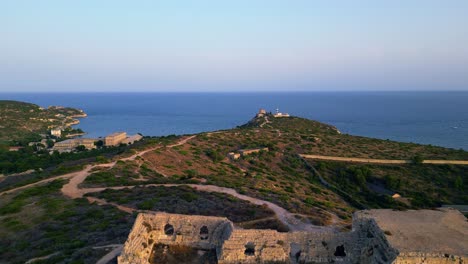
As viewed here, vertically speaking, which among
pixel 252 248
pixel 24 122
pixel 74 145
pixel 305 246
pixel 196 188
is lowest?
pixel 74 145

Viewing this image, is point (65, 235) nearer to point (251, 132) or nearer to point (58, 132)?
point (251, 132)

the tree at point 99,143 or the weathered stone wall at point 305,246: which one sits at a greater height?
the weathered stone wall at point 305,246

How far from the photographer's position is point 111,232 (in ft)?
65.0

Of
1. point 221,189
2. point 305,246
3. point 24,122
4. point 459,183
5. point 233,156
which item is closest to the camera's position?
point 305,246

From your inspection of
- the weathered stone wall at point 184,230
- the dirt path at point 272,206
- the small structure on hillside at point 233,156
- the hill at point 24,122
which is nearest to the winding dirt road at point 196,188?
→ the dirt path at point 272,206

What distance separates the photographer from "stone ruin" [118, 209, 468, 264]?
1385cm

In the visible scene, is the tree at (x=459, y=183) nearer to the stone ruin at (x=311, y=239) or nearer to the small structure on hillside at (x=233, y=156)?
the small structure on hillside at (x=233, y=156)

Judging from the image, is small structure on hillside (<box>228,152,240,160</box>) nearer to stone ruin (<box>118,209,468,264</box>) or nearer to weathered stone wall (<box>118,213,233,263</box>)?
stone ruin (<box>118,209,468,264</box>)

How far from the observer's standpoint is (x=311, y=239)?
15.8 metres

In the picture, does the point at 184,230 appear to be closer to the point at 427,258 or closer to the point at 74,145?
the point at 427,258

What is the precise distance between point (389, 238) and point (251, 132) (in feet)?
184

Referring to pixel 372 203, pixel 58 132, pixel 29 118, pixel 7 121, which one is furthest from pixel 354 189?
pixel 29 118

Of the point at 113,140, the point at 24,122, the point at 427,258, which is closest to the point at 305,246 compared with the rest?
the point at 427,258

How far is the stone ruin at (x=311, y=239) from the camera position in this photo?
13.9 meters
